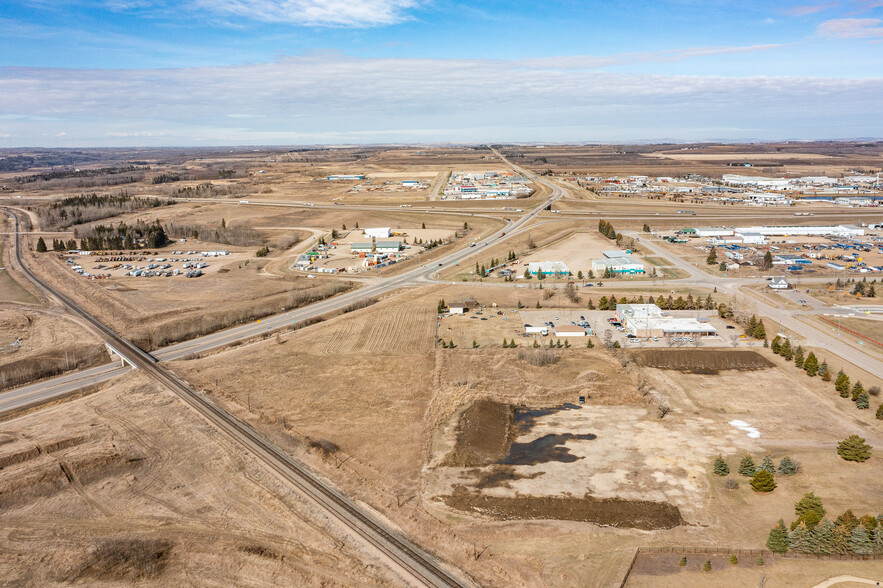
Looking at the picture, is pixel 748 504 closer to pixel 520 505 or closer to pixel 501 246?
pixel 520 505

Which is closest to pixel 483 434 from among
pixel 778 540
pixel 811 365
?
pixel 778 540

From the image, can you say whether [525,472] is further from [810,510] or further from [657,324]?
[657,324]

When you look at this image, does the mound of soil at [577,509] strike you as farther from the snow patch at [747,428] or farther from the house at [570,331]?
the house at [570,331]

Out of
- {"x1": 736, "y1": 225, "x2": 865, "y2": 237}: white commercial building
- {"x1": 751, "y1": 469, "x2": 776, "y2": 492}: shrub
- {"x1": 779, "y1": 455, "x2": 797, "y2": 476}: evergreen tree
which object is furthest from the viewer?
{"x1": 736, "y1": 225, "x2": 865, "y2": 237}: white commercial building

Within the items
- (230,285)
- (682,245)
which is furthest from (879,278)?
(230,285)

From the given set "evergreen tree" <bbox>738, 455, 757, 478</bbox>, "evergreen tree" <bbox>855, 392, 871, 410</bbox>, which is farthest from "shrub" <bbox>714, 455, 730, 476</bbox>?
"evergreen tree" <bbox>855, 392, 871, 410</bbox>

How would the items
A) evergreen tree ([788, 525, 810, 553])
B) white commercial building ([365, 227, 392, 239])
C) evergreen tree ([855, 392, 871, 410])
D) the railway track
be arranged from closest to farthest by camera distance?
the railway track
evergreen tree ([788, 525, 810, 553])
evergreen tree ([855, 392, 871, 410])
white commercial building ([365, 227, 392, 239])

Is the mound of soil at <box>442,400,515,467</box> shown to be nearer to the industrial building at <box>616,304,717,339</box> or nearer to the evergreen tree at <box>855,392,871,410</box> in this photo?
the industrial building at <box>616,304,717,339</box>
